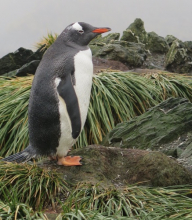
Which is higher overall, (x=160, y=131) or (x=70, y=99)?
(x=70, y=99)

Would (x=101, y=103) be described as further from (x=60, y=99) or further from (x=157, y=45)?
(x=157, y=45)

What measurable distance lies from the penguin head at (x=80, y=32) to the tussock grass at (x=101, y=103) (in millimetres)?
2197

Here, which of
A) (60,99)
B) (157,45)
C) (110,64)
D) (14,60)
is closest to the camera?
(60,99)

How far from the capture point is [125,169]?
191 inches

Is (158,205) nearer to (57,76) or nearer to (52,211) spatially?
(52,211)

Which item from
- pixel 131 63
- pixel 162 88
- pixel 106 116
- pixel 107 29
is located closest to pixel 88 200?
pixel 107 29

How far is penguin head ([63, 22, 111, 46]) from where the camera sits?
A: 196 inches

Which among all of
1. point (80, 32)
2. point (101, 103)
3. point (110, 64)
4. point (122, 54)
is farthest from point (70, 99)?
point (122, 54)

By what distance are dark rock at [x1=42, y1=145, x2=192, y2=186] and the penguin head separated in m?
1.11

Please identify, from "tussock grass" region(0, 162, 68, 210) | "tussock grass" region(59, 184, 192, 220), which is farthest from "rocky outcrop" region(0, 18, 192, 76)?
"tussock grass" region(59, 184, 192, 220)

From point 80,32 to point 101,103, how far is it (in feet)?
7.96

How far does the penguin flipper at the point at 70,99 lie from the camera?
15.3 ft

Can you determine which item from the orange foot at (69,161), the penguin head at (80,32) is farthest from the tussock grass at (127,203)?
the penguin head at (80,32)

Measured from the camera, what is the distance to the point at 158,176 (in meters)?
4.62
